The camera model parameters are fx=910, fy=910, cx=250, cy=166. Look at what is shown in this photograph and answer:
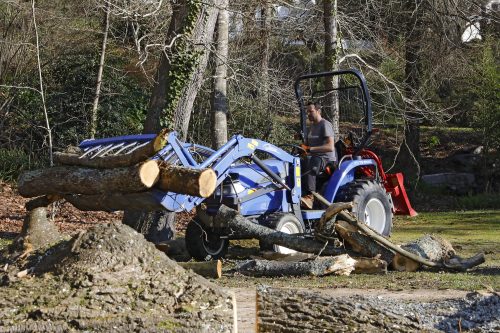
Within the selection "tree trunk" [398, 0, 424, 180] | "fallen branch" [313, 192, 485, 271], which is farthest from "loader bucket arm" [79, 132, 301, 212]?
"tree trunk" [398, 0, 424, 180]

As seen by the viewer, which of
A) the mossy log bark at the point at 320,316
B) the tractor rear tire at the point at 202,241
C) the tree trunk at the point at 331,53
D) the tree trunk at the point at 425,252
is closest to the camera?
the mossy log bark at the point at 320,316

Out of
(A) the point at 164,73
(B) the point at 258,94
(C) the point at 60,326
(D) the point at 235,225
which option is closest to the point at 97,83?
(B) the point at 258,94

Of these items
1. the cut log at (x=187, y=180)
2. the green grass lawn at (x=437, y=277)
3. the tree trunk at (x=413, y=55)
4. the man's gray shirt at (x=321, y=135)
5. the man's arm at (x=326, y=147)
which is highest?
the tree trunk at (x=413, y=55)

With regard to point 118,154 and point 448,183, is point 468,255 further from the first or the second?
point 448,183

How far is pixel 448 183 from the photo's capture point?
2714cm

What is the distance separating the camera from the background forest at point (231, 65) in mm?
19734

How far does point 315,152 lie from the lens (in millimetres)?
14148

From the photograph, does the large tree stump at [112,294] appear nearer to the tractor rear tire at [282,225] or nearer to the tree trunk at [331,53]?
the tractor rear tire at [282,225]

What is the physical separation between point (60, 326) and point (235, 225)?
6.34 meters

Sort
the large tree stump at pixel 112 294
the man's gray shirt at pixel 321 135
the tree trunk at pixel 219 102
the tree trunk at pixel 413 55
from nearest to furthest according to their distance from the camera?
the large tree stump at pixel 112 294 → the man's gray shirt at pixel 321 135 → the tree trunk at pixel 219 102 → the tree trunk at pixel 413 55

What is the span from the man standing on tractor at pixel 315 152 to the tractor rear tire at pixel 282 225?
2.70ft

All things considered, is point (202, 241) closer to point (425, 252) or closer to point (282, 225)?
point (282, 225)

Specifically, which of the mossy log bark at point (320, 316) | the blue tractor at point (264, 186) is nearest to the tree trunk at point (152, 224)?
the blue tractor at point (264, 186)

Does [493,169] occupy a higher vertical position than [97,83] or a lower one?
lower
